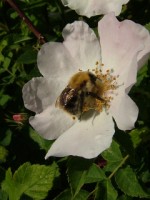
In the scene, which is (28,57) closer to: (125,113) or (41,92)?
(41,92)

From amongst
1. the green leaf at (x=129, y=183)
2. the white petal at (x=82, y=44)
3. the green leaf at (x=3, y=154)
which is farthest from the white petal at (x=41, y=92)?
the green leaf at (x=129, y=183)

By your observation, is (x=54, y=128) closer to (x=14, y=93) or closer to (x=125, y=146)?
(x=125, y=146)

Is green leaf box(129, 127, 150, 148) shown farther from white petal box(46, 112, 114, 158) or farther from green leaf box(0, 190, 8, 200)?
green leaf box(0, 190, 8, 200)

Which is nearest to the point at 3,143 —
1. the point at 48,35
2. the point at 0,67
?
the point at 0,67

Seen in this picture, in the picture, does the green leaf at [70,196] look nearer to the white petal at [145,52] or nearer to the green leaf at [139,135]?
the green leaf at [139,135]

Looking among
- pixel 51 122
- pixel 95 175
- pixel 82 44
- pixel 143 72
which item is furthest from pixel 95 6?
pixel 95 175

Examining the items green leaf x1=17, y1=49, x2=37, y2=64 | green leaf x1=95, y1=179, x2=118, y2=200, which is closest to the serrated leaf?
green leaf x1=95, y1=179, x2=118, y2=200

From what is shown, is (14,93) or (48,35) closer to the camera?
(48,35)
